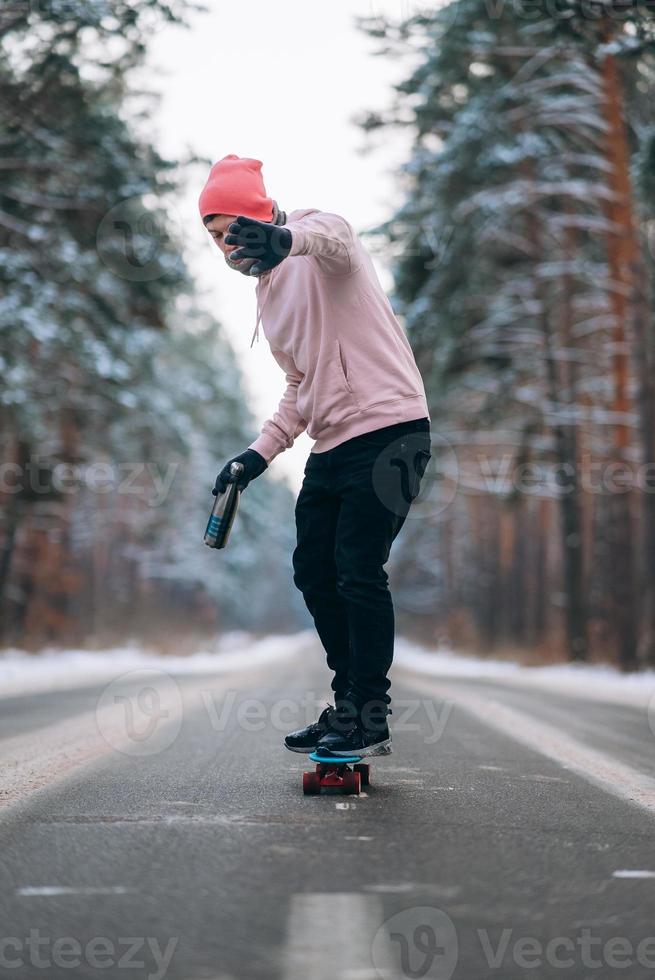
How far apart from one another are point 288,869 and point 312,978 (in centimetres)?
78

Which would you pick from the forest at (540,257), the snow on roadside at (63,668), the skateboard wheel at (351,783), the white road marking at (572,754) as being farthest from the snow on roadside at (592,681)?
the skateboard wheel at (351,783)

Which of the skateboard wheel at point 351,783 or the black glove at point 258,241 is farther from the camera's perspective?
the skateboard wheel at point 351,783

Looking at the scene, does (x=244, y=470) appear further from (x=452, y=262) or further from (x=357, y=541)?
(x=452, y=262)

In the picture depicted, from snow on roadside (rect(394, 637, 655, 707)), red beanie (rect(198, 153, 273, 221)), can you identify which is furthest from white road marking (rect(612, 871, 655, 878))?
snow on roadside (rect(394, 637, 655, 707))

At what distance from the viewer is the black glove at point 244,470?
4.14m

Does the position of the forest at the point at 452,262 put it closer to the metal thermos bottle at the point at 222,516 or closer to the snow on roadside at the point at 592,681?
the snow on roadside at the point at 592,681

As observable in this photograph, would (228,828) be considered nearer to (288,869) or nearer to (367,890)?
(288,869)

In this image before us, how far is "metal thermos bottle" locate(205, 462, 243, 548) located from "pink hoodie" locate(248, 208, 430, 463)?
1.32ft

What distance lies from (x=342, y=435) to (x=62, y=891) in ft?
6.86

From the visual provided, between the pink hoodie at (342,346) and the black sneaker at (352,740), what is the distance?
1023mm

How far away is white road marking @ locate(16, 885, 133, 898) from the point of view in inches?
101

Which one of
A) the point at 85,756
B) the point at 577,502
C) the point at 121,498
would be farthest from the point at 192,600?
the point at 85,756

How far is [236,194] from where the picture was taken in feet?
12.9

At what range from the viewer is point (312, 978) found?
1987 millimetres
